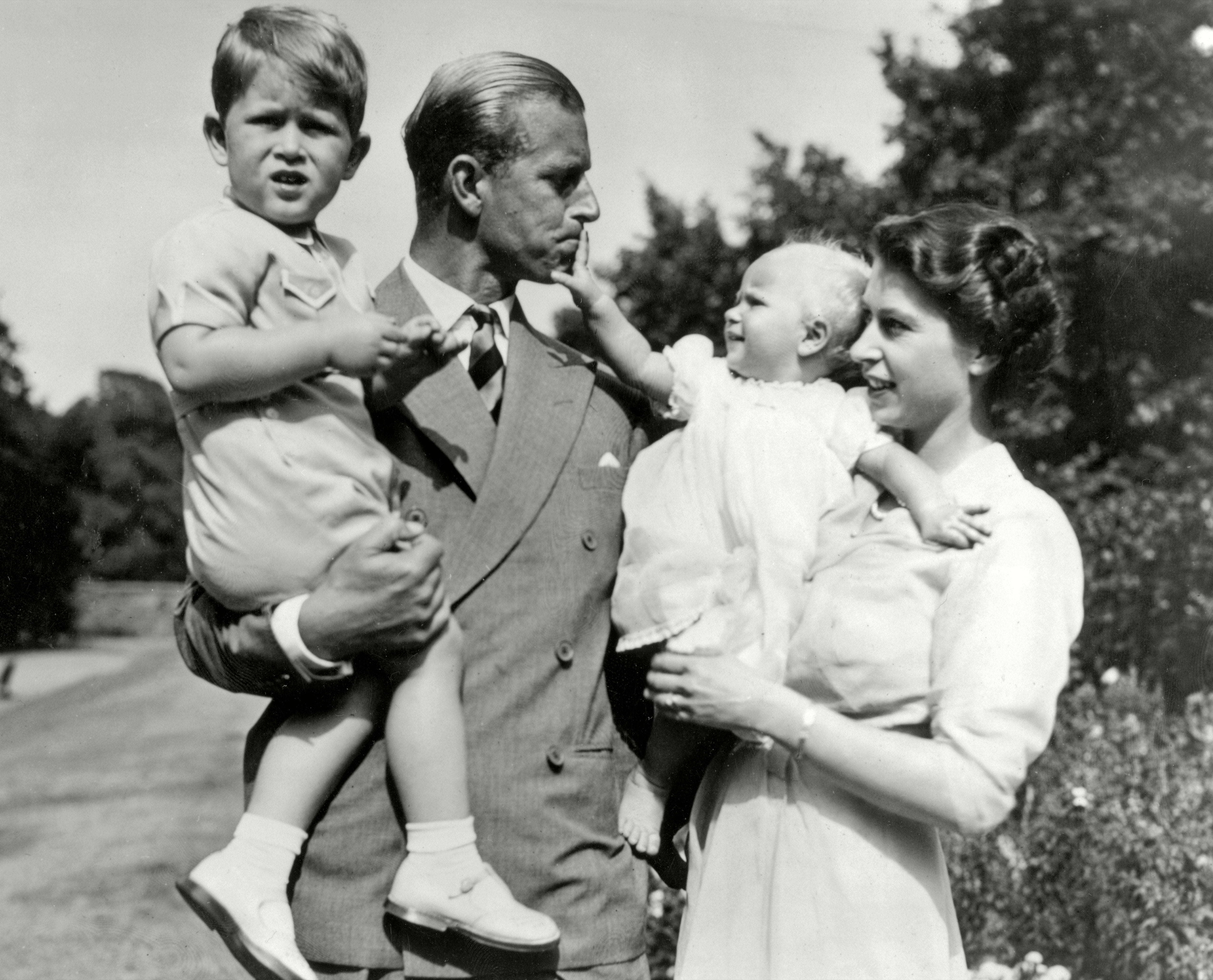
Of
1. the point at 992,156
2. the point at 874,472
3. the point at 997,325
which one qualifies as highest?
the point at 992,156

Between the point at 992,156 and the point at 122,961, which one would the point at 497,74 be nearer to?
the point at 122,961

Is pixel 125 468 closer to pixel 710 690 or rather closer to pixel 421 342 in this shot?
pixel 421 342

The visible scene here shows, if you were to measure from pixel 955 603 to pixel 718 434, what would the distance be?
2.00 ft

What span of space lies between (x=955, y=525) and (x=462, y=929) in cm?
118

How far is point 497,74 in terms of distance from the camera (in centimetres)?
281

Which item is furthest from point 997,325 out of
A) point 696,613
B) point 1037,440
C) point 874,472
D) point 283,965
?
point 1037,440

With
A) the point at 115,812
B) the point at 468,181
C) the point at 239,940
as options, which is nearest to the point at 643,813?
the point at 239,940

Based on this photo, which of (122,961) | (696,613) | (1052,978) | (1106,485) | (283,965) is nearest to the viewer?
(283,965)

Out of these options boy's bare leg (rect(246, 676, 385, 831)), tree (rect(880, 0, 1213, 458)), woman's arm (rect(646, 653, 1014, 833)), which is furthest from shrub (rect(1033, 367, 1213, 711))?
boy's bare leg (rect(246, 676, 385, 831))

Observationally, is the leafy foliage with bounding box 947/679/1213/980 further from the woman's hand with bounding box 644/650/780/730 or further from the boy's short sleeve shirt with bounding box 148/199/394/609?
the boy's short sleeve shirt with bounding box 148/199/394/609

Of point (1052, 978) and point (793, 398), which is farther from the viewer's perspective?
point (1052, 978)

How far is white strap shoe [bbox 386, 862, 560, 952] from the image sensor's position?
2.39m

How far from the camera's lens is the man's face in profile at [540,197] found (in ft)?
9.13

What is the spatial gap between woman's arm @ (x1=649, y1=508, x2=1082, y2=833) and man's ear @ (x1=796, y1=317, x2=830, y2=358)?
1.97 feet
